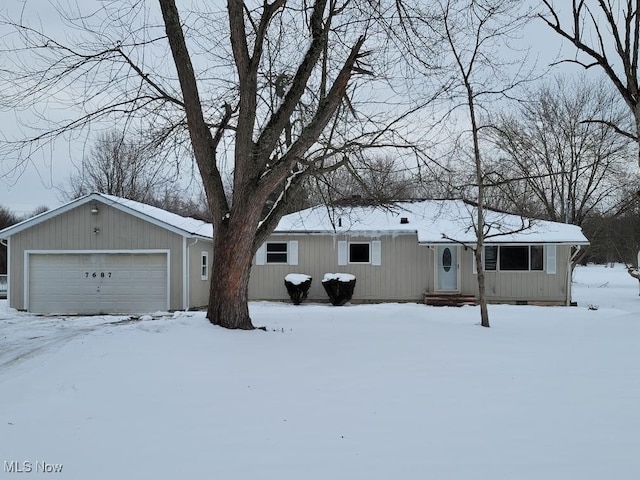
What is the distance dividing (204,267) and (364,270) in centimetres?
573

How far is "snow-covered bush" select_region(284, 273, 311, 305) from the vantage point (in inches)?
776

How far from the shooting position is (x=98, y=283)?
694 inches

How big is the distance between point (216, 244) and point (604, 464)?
7.38 meters

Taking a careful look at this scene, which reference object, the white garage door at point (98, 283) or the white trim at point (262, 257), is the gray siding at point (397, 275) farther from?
the white garage door at point (98, 283)

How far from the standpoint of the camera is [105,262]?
57.8 ft

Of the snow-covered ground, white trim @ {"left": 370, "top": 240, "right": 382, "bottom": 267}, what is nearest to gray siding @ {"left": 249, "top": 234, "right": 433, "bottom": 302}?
white trim @ {"left": 370, "top": 240, "right": 382, "bottom": 267}

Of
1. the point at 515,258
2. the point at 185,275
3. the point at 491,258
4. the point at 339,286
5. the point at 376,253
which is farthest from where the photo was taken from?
the point at 376,253

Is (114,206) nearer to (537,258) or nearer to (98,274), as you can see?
(98,274)

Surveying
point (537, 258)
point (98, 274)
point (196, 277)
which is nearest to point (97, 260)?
point (98, 274)

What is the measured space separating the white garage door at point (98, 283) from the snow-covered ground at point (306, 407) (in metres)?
8.01

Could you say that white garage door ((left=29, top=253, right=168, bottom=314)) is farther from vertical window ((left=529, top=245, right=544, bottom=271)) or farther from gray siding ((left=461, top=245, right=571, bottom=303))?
vertical window ((left=529, top=245, right=544, bottom=271))

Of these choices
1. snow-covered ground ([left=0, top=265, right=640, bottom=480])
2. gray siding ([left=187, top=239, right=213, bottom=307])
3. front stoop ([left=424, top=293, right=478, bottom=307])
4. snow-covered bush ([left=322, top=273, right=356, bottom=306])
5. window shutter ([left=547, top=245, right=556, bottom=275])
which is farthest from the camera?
window shutter ([left=547, top=245, right=556, bottom=275])

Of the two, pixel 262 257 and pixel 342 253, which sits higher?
pixel 342 253

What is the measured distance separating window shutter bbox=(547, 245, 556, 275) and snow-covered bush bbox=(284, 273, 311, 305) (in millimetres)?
8471
